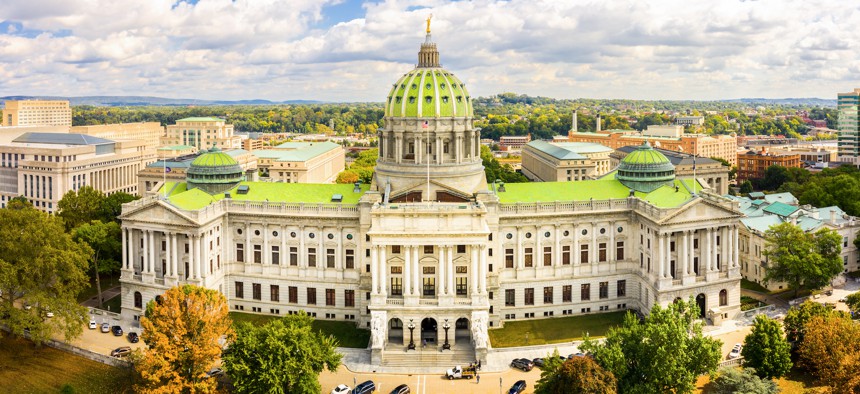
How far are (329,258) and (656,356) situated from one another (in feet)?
156

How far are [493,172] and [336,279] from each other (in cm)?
9994

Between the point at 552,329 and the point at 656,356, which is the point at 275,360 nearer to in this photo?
the point at 656,356

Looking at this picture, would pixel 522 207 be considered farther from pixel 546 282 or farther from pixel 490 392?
pixel 490 392

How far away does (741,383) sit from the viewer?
73.9 meters

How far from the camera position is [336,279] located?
340ft

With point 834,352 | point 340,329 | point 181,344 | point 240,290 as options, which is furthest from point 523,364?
point 240,290

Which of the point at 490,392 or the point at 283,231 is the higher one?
the point at 283,231

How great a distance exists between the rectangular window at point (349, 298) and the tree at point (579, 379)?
38.0 m

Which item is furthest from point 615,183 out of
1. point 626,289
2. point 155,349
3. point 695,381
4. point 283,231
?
point 155,349

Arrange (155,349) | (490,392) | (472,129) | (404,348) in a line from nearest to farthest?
(155,349) → (490,392) → (404,348) → (472,129)

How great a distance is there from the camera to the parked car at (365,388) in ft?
259

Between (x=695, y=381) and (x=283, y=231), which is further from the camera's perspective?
(x=283, y=231)

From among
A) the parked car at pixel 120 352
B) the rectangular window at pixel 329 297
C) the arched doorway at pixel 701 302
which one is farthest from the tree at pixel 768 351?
the parked car at pixel 120 352

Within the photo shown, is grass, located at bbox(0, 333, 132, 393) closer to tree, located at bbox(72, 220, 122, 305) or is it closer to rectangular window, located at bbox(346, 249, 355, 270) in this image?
tree, located at bbox(72, 220, 122, 305)
